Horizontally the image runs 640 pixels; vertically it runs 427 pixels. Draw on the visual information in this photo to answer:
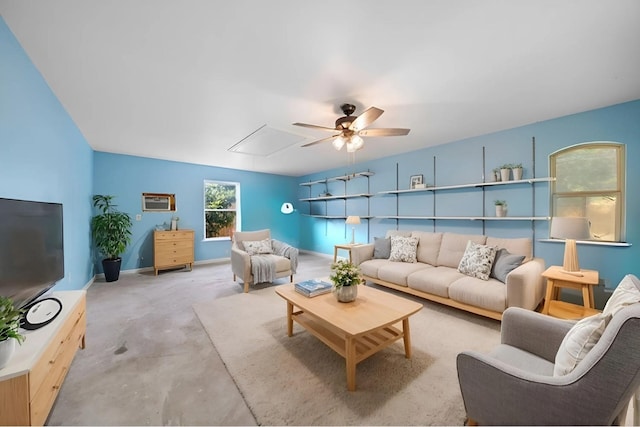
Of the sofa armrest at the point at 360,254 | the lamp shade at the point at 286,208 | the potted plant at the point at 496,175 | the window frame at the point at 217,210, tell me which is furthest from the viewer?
the lamp shade at the point at 286,208

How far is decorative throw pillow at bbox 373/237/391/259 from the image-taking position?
4145 millimetres

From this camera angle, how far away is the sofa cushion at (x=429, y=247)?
3744mm

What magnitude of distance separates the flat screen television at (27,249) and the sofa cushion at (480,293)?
3.71 metres

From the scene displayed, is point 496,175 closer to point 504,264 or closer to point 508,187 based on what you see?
point 508,187

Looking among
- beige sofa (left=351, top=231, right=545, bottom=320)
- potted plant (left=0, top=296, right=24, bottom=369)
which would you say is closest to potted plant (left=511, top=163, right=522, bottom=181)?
beige sofa (left=351, top=231, right=545, bottom=320)

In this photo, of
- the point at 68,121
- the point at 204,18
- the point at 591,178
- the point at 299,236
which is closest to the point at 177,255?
the point at 68,121

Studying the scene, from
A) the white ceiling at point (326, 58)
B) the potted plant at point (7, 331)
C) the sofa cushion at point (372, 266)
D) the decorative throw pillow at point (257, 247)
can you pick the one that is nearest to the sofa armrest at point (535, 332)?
the white ceiling at point (326, 58)

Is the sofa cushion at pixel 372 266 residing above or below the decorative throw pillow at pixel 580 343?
below

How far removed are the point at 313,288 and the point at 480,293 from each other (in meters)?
1.85

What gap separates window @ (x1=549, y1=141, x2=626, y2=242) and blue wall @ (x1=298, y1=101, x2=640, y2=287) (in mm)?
114

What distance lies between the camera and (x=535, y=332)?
4.72ft

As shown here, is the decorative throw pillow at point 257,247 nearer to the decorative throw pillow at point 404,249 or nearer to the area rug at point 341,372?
the area rug at point 341,372

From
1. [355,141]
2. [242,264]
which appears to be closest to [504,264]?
[355,141]

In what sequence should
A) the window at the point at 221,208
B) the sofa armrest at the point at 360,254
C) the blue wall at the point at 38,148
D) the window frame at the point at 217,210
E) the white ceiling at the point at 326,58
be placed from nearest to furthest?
the white ceiling at the point at 326,58 < the blue wall at the point at 38,148 < the sofa armrest at the point at 360,254 < the window frame at the point at 217,210 < the window at the point at 221,208
